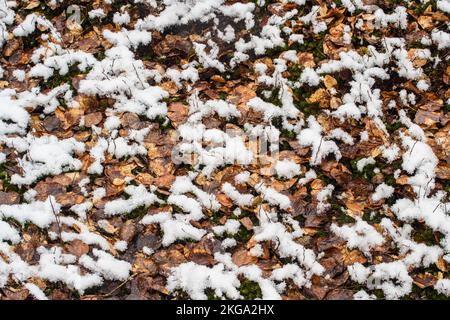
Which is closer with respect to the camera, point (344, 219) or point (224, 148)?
point (344, 219)

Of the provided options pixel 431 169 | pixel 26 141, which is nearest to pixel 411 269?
pixel 431 169

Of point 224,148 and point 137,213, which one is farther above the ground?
point 224,148

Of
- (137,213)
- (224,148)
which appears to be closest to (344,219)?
(224,148)

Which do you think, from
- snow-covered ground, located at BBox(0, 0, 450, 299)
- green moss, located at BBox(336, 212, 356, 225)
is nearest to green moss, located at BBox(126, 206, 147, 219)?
snow-covered ground, located at BBox(0, 0, 450, 299)

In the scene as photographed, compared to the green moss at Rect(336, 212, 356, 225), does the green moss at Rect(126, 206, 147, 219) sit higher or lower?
higher

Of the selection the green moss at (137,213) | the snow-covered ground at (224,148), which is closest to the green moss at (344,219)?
the snow-covered ground at (224,148)

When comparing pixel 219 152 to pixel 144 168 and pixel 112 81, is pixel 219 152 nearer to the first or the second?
pixel 144 168

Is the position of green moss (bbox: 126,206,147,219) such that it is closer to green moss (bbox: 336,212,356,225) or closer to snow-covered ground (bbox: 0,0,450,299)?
snow-covered ground (bbox: 0,0,450,299)

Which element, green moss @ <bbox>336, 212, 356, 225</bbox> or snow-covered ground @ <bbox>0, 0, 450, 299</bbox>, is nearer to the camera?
snow-covered ground @ <bbox>0, 0, 450, 299</bbox>

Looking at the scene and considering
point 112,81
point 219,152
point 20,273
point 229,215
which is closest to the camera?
point 20,273

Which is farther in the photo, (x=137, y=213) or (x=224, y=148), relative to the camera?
(x=224, y=148)

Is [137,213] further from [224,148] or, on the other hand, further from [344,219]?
[344,219]
